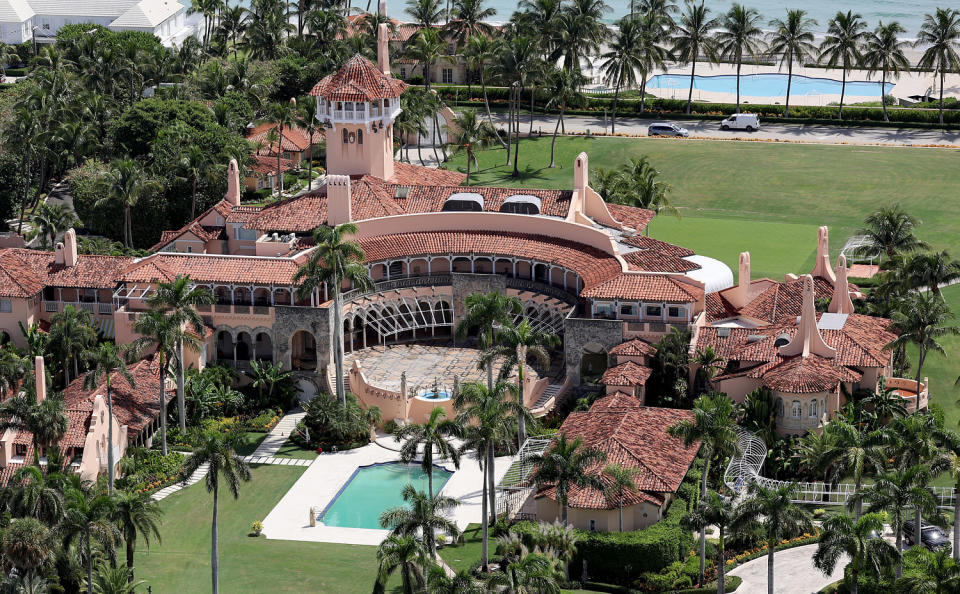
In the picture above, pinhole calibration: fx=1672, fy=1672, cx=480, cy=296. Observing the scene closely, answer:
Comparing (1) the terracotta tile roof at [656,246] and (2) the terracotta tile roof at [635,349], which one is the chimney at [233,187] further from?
(2) the terracotta tile roof at [635,349]

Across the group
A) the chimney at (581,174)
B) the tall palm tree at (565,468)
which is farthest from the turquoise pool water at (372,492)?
the chimney at (581,174)

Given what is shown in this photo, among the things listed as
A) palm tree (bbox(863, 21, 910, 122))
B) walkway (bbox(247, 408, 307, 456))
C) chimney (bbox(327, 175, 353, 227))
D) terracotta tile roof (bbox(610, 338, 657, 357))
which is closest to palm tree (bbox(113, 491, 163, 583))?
walkway (bbox(247, 408, 307, 456))

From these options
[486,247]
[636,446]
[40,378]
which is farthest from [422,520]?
[486,247]

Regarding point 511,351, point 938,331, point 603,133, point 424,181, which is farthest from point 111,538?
point 603,133

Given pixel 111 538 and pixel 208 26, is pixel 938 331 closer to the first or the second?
pixel 111 538

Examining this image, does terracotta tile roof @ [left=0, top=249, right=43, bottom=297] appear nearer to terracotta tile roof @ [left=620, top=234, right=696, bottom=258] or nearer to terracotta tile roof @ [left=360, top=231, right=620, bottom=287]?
terracotta tile roof @ [left=360, top=231, right=620, bottom=287]

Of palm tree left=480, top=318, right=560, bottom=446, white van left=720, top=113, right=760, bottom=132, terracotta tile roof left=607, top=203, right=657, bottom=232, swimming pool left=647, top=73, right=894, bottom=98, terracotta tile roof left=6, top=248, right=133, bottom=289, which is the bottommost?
palm tree left=480, top=318, right=560, bottom=446

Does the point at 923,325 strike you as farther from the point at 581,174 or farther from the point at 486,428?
the point at 581,174
